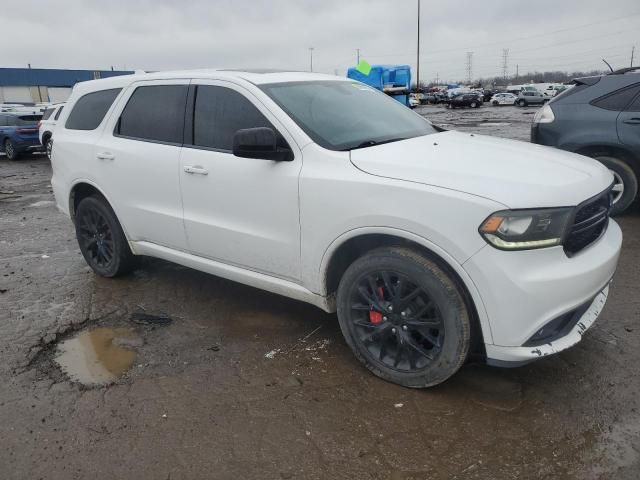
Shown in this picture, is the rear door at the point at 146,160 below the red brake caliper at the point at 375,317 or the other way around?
the other way around

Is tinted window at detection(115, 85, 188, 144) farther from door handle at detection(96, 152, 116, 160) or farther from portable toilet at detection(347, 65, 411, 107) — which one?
portable toilet at detection(347, 65, 411, 107)

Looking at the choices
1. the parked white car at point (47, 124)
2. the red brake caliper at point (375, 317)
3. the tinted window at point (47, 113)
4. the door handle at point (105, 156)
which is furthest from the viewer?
the tinted window at point (47, 113)

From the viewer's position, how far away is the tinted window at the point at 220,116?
141 inches

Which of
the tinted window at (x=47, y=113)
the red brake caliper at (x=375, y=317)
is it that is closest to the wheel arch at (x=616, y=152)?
the red brake caliper at (x=375, y=317)

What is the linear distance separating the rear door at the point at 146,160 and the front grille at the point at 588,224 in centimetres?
265

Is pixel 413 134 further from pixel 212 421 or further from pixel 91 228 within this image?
pixel 91 228

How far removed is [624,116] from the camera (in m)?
6.03

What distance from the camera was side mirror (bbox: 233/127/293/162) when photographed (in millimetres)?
3162

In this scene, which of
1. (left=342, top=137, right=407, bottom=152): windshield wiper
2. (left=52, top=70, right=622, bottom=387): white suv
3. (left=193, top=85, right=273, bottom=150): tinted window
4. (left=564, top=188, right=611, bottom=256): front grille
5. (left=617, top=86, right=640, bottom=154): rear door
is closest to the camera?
(left=52, top=70, right=622, bottom=387): white suv

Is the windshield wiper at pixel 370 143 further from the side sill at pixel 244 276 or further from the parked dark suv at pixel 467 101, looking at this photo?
the parked dark suv at pixel 467 101

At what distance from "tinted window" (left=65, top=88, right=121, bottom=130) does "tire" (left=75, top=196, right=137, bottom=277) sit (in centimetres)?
68

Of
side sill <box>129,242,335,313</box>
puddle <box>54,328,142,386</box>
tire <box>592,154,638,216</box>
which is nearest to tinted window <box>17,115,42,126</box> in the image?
side sill <box>129,242,335,313</box>

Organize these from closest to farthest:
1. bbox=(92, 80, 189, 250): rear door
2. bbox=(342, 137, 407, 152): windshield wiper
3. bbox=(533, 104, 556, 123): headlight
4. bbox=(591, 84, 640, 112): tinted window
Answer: bbox=(342, 137, 407, 152): windshield wiper < bbox=(92, 80, 189, 250): rear door < bbox=(591, 84, 640, 112): tinted window < bbox=(533, 104, 556, 123): headlight

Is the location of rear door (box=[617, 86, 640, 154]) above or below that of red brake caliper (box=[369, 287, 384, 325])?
→ above
